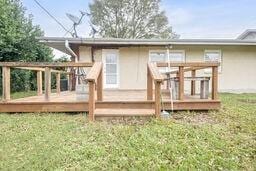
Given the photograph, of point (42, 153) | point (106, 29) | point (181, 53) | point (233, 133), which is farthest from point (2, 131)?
point (106, 29)

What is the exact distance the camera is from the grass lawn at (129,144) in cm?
420

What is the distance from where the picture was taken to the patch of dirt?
6.14m

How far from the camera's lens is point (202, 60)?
14.1 metres

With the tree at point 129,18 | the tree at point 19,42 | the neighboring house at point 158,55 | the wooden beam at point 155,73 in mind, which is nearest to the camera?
the wooden beam at point 155,73

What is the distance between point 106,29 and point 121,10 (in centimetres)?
221

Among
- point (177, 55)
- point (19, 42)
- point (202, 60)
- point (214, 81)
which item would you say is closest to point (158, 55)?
point (177, 55)

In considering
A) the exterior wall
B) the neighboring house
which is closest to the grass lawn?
the neighboring house

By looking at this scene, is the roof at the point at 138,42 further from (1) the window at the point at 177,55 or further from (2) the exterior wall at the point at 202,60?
(1) the window at the point at 177,55

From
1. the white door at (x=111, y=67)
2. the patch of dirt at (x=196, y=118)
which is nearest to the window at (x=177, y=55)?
the white door at (x=111, y=67)

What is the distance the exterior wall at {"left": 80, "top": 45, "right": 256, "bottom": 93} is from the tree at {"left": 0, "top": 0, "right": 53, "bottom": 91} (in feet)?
10.1

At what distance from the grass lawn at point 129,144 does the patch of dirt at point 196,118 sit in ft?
0.06

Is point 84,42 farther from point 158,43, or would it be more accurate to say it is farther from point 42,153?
point 42,153

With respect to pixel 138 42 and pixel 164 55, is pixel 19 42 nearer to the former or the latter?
pixel 138 42

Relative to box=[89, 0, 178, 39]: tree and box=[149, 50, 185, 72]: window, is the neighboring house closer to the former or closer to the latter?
box=[149, 50, 185, 72]: window
